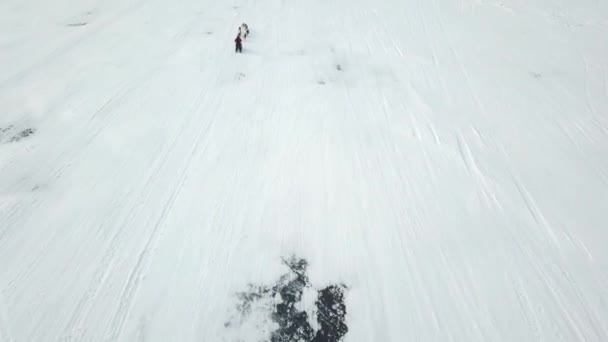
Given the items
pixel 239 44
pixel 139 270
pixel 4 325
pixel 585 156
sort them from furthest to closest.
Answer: pixel 239 44 → pixel 585 156 → pixel 139 270 → pixel 4 325

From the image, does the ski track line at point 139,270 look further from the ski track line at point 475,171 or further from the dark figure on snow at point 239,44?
the ski track line at point 475,171

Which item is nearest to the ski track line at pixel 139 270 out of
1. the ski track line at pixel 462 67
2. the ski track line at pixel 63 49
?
the ski track line at pixel 63 49

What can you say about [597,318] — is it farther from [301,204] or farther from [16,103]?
[16,103]

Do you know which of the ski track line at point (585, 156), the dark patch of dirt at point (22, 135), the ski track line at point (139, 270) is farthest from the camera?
the dark patch of dirt at point (22, 135)

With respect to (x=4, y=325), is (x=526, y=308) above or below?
above

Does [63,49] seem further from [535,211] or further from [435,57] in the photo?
[535,211]

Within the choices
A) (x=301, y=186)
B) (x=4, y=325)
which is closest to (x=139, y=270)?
(x=4, y=325)
